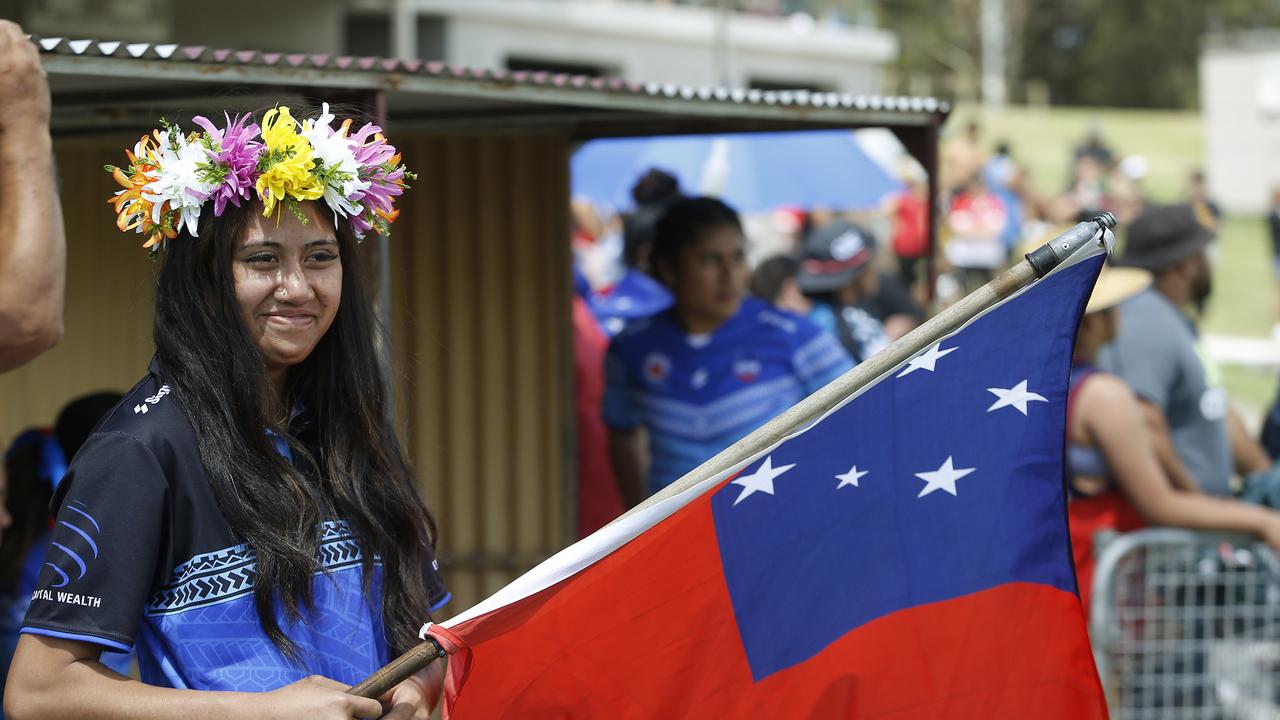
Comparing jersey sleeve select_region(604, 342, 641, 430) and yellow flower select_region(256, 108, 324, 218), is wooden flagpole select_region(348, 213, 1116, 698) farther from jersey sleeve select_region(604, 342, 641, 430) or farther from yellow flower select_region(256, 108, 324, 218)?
jersey sleeve select_region(604, 342, 641, 430)

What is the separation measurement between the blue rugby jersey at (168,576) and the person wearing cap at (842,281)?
4.23 m

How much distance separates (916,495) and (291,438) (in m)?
1.10

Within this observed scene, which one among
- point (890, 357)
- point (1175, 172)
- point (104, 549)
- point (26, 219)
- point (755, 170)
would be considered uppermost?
point (1175, 172)

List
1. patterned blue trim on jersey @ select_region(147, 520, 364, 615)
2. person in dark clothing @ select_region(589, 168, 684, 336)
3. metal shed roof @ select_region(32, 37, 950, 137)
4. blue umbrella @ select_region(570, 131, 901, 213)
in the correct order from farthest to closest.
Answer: blue umbrella @ select_region(570, 131, 901, 213)
person in dark clothing @ select_region(589, 168, 684, 336)
metal shed roof @ select_region(32, 37, 950, 137)
patterned blue trim on jersey @ select_region(147, 520, 364, 615)

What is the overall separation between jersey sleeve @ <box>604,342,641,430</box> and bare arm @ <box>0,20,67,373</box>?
10.0 ft

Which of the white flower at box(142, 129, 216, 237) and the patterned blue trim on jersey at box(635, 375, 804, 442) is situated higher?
the white flower at box(142, 129, 216, 237)

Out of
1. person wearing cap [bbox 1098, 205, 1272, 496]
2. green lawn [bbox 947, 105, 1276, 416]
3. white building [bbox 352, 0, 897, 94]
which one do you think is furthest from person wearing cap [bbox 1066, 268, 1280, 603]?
white building [bbox 352, 0, 897, 94]

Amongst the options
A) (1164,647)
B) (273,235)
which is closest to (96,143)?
(273,235)

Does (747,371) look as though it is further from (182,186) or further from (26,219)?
(26,219)

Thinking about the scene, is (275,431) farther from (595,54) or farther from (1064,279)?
(595,54)

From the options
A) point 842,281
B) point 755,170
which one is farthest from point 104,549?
point 755,170

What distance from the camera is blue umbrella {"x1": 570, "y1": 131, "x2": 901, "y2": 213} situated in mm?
8453

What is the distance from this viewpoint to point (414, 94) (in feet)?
12.4

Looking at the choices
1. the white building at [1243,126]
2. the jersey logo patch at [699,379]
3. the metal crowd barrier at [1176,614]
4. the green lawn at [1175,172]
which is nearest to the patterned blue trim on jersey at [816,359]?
the jersey logo patch at [699,379]
